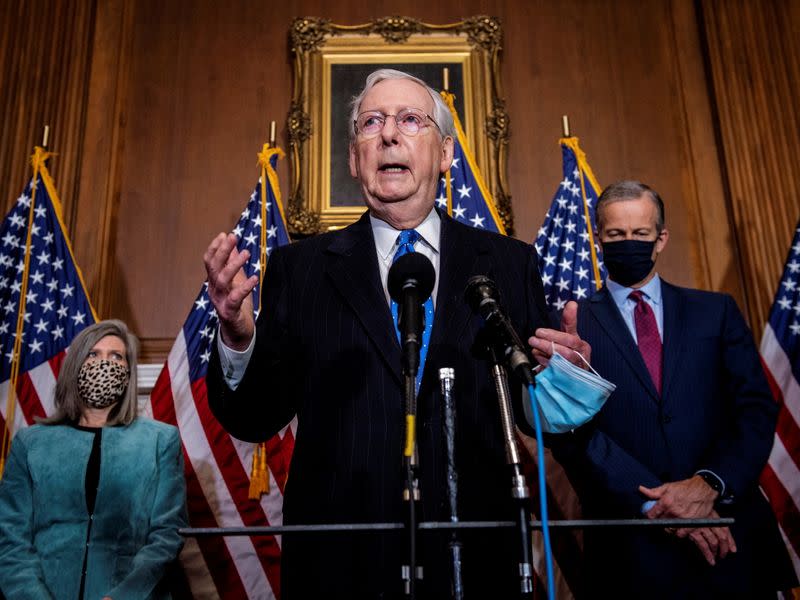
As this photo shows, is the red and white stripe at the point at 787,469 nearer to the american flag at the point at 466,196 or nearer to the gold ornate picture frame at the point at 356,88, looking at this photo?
the american flag at the point at 466,196

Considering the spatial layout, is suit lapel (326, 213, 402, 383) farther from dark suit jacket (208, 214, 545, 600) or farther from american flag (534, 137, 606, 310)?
american flag (534, 137, 606, 310)

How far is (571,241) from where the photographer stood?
4.02 meters

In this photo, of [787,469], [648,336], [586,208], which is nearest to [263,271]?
[586,208]

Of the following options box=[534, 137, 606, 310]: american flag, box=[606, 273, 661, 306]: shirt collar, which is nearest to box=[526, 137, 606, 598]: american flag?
box=[534, 137, 606, 310]: american flag

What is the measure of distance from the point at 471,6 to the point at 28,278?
331 centimetres

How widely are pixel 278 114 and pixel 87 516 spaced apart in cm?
284

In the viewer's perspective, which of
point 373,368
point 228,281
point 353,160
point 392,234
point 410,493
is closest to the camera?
point 410,493

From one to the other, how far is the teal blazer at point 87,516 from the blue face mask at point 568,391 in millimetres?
2134

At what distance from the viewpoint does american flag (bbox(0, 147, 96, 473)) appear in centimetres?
373

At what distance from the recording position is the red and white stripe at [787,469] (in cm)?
332

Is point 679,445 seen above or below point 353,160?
below

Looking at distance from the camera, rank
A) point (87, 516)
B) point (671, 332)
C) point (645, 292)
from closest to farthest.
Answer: point (671, 332)
point (645, 292)
point (87, 516)

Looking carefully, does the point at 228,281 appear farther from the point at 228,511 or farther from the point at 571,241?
the point at 571,241

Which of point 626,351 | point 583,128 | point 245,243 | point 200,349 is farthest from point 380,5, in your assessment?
point 626,351
